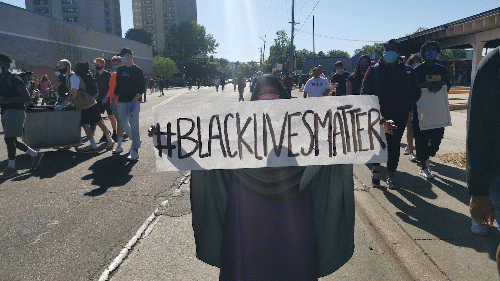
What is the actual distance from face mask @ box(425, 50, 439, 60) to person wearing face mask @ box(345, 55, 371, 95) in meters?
1.54

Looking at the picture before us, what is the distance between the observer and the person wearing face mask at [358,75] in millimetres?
7439

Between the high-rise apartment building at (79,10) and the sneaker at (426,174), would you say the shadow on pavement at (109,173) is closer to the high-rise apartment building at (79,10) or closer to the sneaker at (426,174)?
the sneaker at (426,174)

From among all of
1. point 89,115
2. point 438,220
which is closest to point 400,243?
point 438,220

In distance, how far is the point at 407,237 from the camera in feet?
12.1

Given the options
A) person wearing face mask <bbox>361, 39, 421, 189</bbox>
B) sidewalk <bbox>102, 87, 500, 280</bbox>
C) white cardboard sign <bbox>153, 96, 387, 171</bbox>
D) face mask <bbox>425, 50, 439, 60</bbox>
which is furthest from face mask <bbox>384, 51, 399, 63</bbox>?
white cardboard sign <bbox>153, 96, 387, 171</bbox>

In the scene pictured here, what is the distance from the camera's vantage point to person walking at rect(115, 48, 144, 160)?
7449 millimetres

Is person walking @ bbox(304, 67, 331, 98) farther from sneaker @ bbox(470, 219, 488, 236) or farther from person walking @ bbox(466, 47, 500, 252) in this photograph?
person walking @ bbox(466, 47, 500, 252)

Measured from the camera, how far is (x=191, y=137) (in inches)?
92.0

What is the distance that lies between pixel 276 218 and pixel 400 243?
1.94 m

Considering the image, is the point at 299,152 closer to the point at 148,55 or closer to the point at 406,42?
the point at 406,42

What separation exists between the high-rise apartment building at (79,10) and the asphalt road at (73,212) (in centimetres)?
10541

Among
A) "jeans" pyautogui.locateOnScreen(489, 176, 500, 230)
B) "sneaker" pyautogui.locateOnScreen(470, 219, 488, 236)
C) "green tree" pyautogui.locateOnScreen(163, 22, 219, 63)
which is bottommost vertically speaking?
"sneaker" pyautogui.locateOnScreen(470, 219, 488, 236)

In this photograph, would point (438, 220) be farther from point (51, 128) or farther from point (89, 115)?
point (51, 128)

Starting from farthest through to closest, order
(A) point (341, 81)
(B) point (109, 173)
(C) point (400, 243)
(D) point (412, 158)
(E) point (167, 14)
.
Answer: (E) point (167, 14) < (A) point (341, 81) < (D) point (412, 158) < (B) point (109, 173) < (C) point (400, 243)
